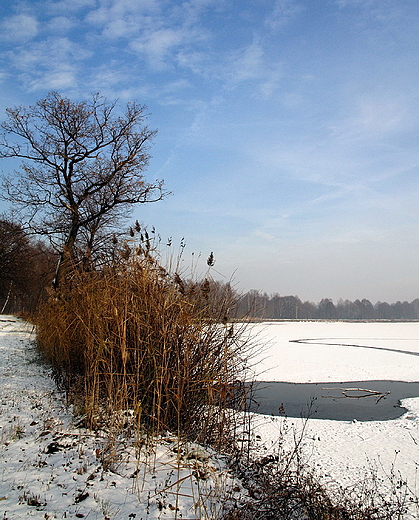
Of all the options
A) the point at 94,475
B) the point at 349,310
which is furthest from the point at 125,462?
the point at 349,310

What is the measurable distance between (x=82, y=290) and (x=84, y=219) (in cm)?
1059

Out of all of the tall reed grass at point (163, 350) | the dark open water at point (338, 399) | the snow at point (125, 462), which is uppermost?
the tall reed grass at point (163, 350)

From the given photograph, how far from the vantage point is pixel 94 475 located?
11.3 feet

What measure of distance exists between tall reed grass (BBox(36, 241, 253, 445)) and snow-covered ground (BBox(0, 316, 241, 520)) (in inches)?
10.8

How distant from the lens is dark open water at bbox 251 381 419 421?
26.4 feet

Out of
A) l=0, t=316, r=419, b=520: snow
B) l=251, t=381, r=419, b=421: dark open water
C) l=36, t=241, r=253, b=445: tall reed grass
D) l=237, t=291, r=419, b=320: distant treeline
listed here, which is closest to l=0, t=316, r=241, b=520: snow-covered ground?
l=0, t=316, r=419, b=520: snow

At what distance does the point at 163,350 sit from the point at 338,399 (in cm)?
701

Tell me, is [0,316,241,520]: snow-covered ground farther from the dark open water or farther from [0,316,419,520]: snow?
the dark open water

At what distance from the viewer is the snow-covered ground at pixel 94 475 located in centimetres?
297

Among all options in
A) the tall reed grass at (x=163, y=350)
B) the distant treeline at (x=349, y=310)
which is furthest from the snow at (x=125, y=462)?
the distant treeline at (x=349, y=310)

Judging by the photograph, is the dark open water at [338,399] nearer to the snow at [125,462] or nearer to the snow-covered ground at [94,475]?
the snow at [125,462]

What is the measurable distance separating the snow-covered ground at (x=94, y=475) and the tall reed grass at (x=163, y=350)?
0.90ft

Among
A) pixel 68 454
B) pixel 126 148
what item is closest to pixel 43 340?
pixel 68 454

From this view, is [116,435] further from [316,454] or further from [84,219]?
[84,219]
